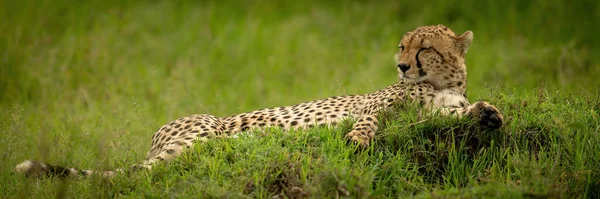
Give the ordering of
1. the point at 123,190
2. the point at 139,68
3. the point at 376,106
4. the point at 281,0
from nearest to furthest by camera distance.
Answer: the point at 123,190, the point at 376,106, the point at 139,68, the point at 281,0

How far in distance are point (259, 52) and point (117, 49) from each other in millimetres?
1664

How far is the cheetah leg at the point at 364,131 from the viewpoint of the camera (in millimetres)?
4727

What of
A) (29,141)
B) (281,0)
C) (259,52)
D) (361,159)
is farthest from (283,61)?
(361,159)

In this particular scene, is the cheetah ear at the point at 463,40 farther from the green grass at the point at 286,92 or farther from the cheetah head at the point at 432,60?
the green grass at the point at 286,92

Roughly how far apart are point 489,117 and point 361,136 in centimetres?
72

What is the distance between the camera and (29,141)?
6023 millimetres

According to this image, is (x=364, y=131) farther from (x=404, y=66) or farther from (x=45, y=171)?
(x=45, y=171)

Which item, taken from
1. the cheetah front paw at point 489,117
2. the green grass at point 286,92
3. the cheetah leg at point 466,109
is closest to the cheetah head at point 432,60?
the cheetah leg at point 466,109

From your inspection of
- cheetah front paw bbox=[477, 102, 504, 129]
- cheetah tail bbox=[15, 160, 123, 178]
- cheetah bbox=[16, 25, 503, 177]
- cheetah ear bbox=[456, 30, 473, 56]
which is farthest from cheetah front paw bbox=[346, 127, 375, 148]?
cheetah tail bbox=[15, 160, 123, 178]

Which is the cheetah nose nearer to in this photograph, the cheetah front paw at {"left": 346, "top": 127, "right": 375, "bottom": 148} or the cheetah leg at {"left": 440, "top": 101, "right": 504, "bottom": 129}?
the cheetah leg at {"left": 440, "top": 101, "right": 504, "bottom": 129}

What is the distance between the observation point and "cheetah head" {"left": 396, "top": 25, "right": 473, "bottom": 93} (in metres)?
5.38

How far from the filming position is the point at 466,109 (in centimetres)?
494

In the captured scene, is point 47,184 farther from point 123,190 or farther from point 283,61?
point 283,61

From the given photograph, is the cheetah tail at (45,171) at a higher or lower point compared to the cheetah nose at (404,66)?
lower
